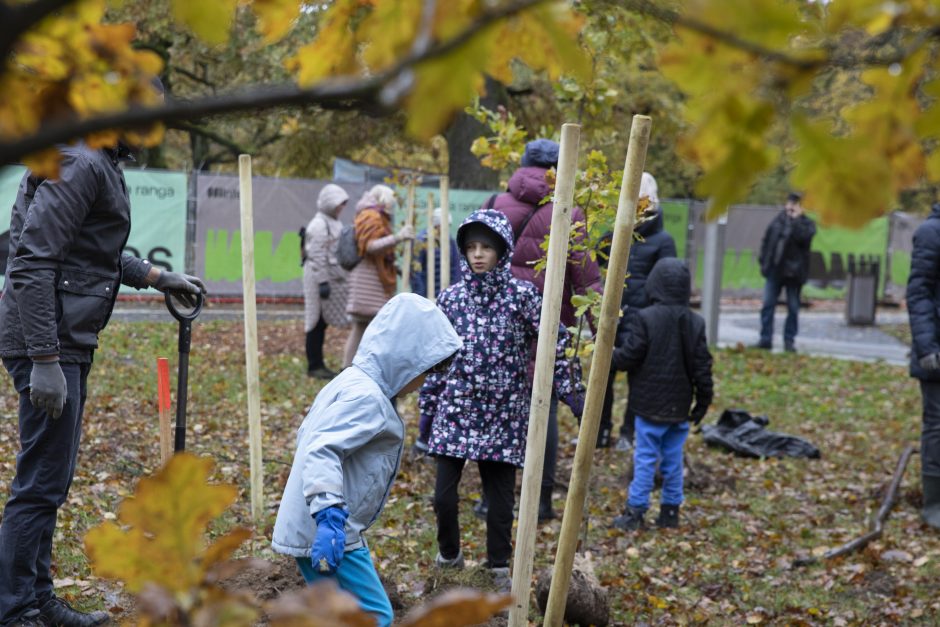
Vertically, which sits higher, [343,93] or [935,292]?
[343,93]

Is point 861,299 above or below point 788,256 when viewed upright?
below

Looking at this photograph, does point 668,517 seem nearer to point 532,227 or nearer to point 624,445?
point 624,445

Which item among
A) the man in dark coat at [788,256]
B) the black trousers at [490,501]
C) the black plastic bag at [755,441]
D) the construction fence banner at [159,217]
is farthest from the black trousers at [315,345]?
the man in dark coat at [788,256]

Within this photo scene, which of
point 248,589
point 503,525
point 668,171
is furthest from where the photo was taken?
point 668,171

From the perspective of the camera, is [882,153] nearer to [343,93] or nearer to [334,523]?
[343,93]

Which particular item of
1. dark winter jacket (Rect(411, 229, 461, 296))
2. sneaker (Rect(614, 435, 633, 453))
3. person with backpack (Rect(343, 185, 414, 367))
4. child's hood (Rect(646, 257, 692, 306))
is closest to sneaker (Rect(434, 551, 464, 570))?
child's hood (Rect(646, 257, 692, 306))

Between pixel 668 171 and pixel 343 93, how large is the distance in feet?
91.8

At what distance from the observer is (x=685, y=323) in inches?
241

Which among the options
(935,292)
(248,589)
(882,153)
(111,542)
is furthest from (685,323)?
(111,542)

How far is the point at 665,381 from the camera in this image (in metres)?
6.05

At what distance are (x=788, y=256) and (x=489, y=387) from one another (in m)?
9.68

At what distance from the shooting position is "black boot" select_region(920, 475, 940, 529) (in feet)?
20.8

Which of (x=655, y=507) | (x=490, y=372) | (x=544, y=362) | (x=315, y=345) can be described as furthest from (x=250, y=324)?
(x=315, y=345)

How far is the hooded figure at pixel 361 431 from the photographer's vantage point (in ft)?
10.6
